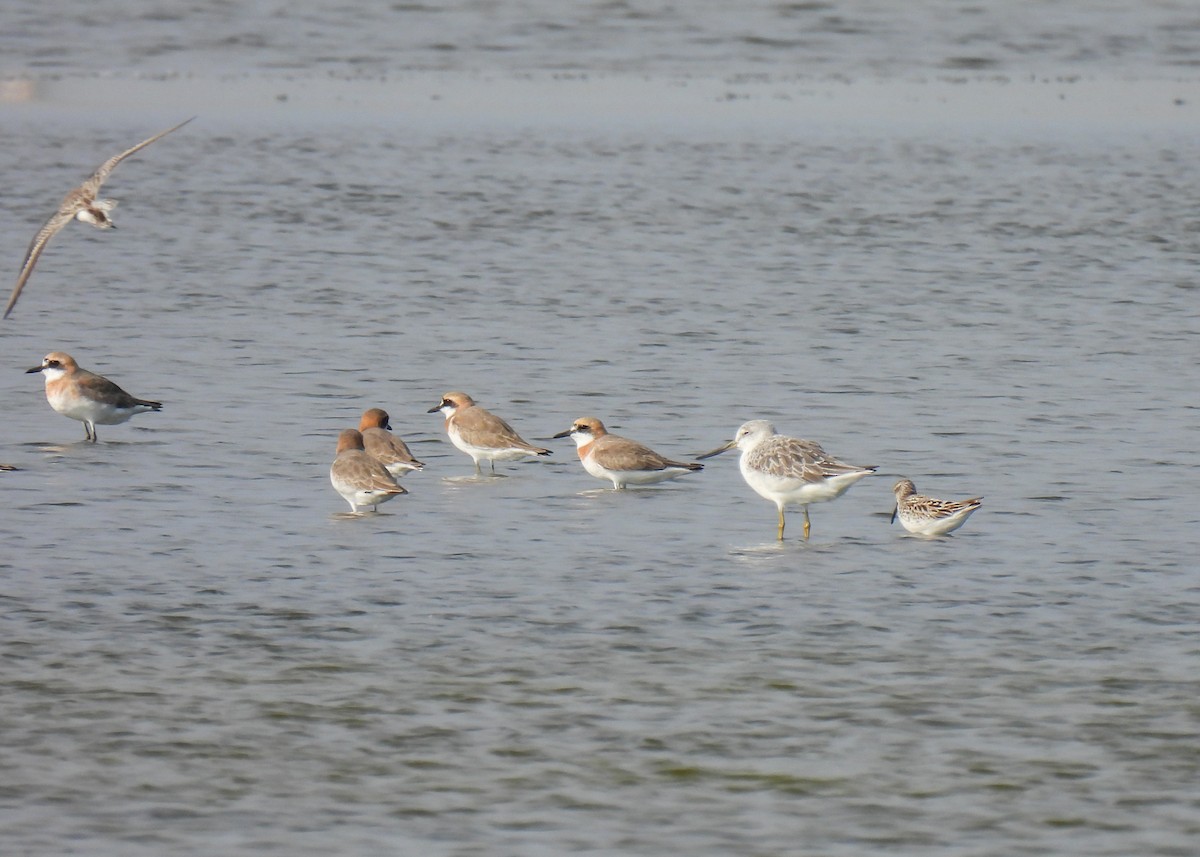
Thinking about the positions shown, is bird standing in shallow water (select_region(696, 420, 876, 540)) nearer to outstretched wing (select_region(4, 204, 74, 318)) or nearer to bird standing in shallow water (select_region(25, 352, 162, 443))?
bird standing in shallow water (select_region(25, 352, 162, 443))

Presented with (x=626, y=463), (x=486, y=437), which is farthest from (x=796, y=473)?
(x=486, y=437)

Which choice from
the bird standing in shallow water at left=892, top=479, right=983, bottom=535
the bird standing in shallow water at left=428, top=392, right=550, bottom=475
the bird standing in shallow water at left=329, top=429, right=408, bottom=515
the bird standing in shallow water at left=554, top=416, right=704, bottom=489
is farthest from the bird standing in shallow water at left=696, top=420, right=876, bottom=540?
the bird standing in shallow water at left=329, top=429, right=408, bottom=515

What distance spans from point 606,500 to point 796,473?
1.80 meters

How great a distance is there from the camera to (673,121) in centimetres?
3581

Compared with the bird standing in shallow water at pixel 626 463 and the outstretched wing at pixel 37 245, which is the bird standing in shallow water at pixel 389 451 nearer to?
the bird standing in shallow water at pixel 626 463

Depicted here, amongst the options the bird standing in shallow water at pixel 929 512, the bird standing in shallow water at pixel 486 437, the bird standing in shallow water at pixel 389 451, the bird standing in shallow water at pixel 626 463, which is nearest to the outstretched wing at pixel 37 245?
the bird standing in shallow water at pixel 389 451

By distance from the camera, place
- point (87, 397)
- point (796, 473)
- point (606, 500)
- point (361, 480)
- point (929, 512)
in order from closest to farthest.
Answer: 1. point (929, 512)
2. point (796, 473)
3. point (361, 480)
4. point (606, 500)
5. point (87, 397)

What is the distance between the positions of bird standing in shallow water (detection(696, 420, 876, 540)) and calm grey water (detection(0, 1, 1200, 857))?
0.32 meters

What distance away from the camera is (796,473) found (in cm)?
1298

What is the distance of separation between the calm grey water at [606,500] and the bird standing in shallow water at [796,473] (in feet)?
1.04

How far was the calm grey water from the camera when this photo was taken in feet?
28.2

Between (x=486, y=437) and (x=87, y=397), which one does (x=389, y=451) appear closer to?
(x=486, y=437)

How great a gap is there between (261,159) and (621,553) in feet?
67.8

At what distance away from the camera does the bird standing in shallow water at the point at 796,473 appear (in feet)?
42.7
